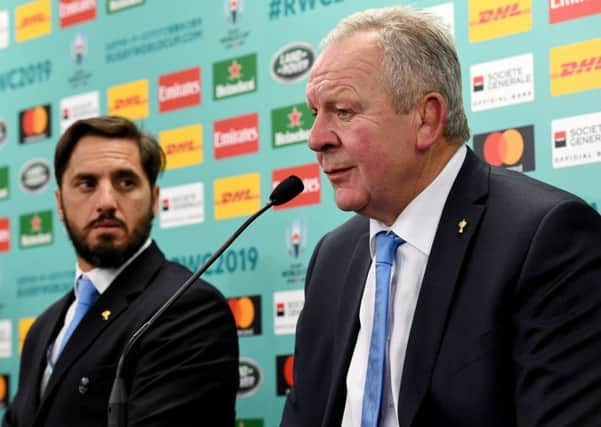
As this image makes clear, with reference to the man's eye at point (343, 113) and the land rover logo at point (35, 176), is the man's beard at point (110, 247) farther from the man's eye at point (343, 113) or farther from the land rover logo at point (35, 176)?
the man's eye at point (343, 113)

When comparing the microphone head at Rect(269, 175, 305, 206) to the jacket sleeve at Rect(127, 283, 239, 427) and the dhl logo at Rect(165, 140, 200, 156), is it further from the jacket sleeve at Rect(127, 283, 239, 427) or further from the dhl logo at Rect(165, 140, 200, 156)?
the dhl logo at Rect(165, 140, 200, 156)

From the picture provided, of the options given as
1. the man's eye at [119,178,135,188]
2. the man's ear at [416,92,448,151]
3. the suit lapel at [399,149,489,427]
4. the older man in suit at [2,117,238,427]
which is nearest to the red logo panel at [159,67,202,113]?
the older man in suit at [2,117,238,427]

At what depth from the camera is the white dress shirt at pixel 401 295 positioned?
2500mm

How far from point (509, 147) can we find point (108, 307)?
55.4 inches

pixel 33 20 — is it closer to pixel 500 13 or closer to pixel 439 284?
pixel 500 13

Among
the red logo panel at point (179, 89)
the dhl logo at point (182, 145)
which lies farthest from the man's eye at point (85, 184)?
the red logo panel at point (179, 89)

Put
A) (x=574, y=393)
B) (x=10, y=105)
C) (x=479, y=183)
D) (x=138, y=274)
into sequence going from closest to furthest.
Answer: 1. (x=574, y=393)
2. (x=479, y=183)
3. (x=138, y=274)
4. (x=10, y=105)

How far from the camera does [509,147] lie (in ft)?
10.6

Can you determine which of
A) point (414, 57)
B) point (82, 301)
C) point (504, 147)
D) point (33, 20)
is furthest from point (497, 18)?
point (33, 20)

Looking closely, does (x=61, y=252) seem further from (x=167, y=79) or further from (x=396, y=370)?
(x=396, y=370)

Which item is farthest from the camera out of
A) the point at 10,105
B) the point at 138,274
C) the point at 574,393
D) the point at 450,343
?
the point at 10,105

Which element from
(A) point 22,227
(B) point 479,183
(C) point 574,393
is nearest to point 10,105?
(A) point 22,227

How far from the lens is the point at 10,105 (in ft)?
16.3

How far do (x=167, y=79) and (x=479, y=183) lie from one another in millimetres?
2062
